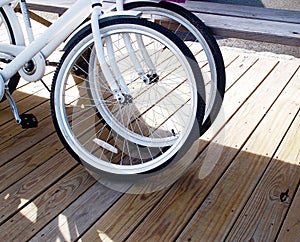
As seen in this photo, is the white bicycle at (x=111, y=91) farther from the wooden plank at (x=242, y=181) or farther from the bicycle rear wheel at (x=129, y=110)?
the wooden plank at (x=242, y=181)

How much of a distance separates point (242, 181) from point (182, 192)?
25 centimetres

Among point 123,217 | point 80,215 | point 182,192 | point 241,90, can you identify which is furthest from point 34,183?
point 241,90

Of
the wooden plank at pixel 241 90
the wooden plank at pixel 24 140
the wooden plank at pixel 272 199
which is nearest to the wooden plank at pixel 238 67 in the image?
the wooden plank at pixel 241 90

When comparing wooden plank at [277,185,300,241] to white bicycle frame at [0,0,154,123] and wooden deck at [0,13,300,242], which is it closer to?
wooden deck at [0,13,300,242]

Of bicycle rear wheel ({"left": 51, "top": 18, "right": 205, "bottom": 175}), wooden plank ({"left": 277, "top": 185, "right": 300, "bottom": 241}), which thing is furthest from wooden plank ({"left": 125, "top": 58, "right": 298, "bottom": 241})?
wooden plank ({"left": 277, "top": 185, "right": 300, "bottom": 241})

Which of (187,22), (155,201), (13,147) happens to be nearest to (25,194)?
(13,147)

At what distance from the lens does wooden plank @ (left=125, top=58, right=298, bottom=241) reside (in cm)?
157

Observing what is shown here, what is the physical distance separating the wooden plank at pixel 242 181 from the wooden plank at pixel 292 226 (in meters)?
0.08

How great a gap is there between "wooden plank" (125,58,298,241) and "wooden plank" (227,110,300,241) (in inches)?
6.5

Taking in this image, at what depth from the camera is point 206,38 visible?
5.73ft

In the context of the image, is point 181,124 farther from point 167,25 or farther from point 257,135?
point 167,25

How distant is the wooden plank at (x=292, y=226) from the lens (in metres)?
1.52

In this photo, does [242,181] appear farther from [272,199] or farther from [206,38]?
[206,38]

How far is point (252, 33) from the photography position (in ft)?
5.77
